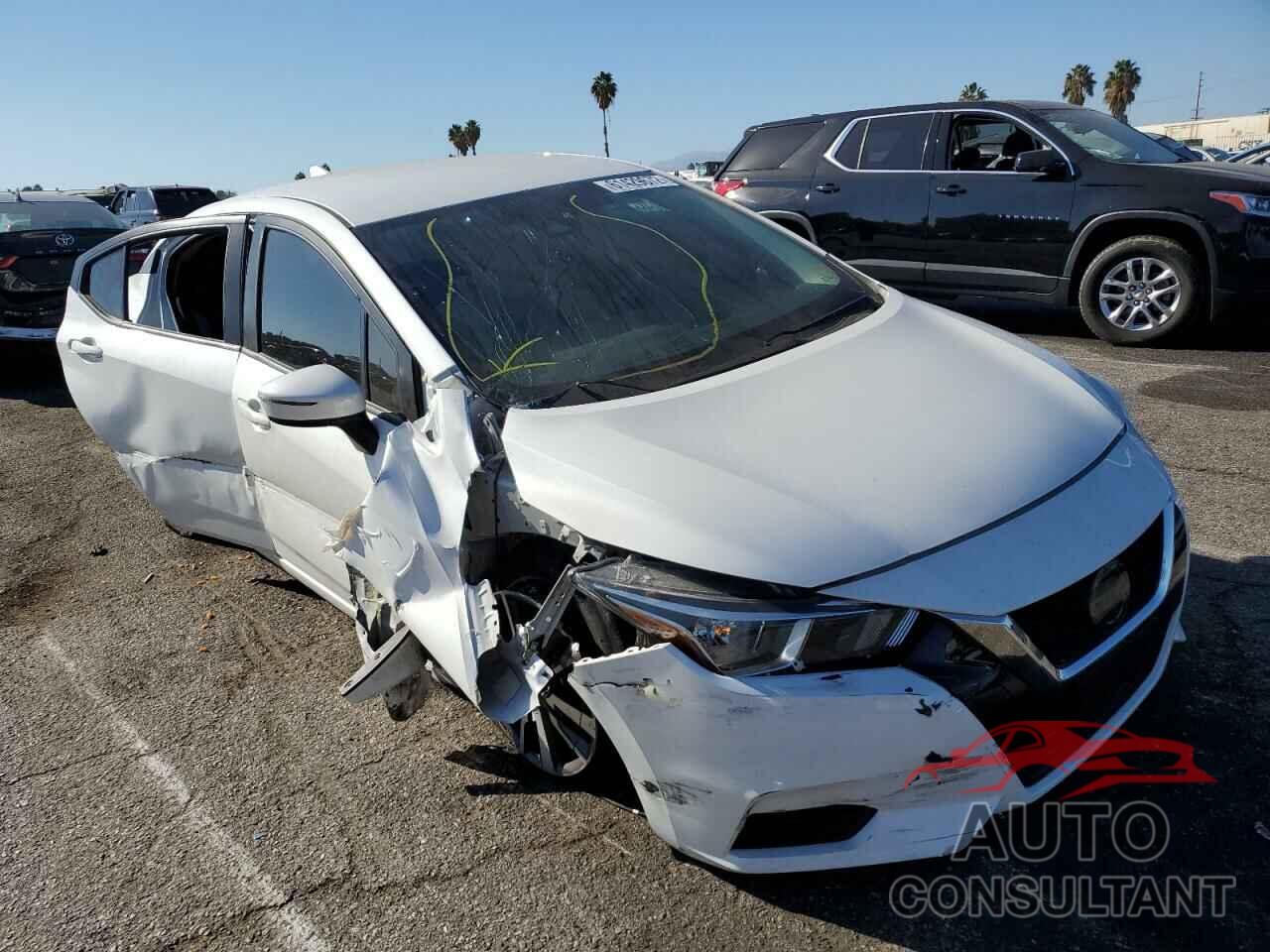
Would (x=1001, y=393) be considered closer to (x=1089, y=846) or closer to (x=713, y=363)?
(x=713, y=363)

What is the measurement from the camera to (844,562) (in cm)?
194

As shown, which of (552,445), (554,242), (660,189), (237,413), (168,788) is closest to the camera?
(552,445)

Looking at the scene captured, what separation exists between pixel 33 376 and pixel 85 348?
5727mm

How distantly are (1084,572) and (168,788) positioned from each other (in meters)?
2.56

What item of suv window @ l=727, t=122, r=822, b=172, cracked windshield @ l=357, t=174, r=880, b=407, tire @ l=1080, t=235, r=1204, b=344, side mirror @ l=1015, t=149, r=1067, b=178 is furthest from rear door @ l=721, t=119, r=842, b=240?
cracked windshield @ l=357, t=174, r=880, b=407

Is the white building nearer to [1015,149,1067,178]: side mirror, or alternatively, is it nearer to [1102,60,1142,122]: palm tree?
[1102,60,1142,122]: palm tree

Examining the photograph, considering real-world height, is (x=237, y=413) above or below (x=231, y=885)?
above

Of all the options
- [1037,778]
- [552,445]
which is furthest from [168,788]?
[1037,778]

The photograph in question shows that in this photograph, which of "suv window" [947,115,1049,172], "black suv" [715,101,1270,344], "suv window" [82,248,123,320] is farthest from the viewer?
"suv window" [947,115,1049,172]

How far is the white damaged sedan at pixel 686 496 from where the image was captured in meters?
1.94

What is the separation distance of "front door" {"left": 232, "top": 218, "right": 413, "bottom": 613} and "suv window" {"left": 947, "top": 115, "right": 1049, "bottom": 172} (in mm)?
5883

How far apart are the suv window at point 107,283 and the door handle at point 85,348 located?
0.16 metres

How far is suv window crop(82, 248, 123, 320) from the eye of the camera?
434cm

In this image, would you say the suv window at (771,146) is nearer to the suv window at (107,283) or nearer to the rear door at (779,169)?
the rear door at (779,169)
